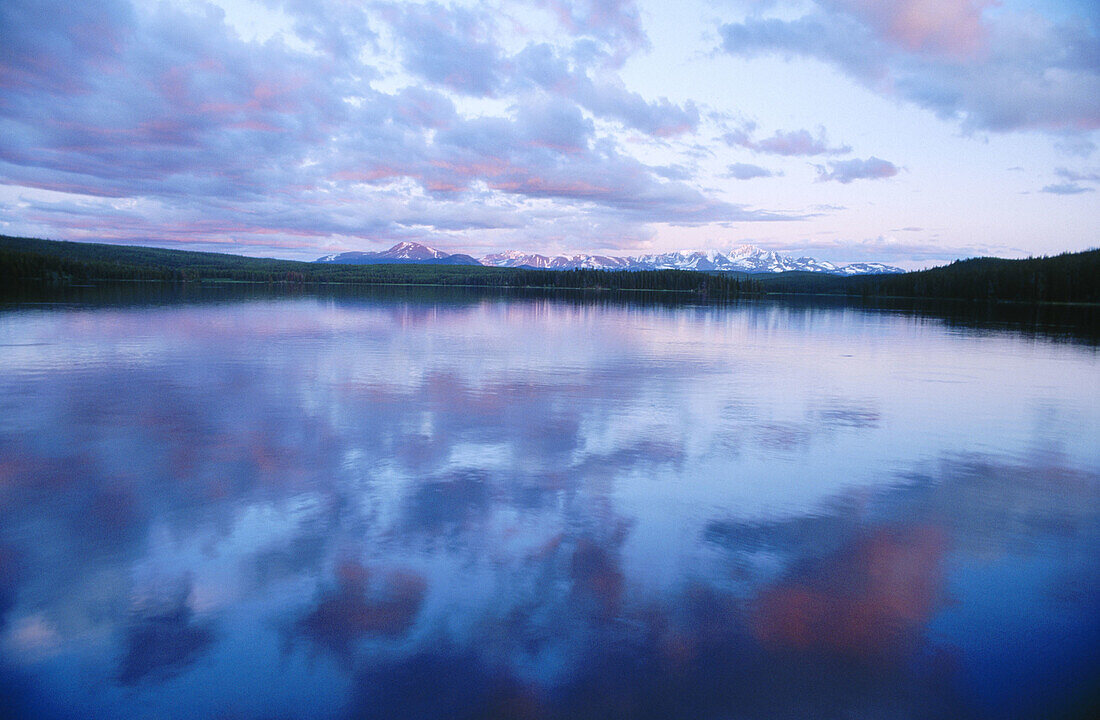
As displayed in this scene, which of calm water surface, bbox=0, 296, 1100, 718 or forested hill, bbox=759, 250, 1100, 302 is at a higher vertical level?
forested hill, bbox=759, 250, 1100, 302

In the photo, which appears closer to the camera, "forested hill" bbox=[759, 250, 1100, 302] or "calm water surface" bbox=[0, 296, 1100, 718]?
"calm water surface" bbox=[0, 296, 1100, 718]

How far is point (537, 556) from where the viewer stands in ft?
27.3

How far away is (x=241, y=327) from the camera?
41.6m

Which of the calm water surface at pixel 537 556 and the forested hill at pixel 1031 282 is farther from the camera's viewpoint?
the forested hill at pixel 1031 282

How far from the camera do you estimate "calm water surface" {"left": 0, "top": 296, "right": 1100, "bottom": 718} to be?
5898 mm

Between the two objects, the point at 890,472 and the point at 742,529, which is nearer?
the point at 742,529

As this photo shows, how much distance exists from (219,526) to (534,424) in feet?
26.4

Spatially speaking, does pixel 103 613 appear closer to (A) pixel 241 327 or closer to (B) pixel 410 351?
(B) pixel 410 351

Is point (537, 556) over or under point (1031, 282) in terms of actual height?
under

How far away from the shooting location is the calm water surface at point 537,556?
5.90 meters

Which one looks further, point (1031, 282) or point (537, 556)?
point (1031, 282)

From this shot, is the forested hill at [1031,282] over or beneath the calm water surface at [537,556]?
over

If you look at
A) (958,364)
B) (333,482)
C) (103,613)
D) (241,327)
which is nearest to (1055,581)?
(333,482)

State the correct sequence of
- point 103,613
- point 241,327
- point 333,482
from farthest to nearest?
point 241,327, point 333,482, point 103,613
